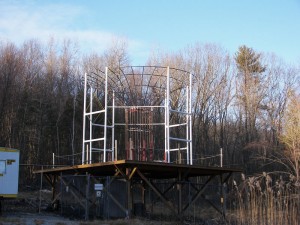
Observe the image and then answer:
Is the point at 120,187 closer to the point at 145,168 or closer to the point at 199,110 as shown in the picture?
the point at 145,168

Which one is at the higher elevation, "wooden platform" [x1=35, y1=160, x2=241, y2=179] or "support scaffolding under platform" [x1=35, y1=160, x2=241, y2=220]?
"wooden platform" [x1=35, y1=160, x2=241, y2=179]

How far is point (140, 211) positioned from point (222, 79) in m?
27.5

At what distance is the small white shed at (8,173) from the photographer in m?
19.1

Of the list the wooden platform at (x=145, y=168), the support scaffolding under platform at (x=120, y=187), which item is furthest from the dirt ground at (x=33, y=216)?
the wooden platform at (x=145, y=168)

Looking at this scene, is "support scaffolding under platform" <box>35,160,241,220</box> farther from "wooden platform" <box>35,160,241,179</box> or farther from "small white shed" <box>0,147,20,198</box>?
"small white shed" <box>0,147,20,198</box>

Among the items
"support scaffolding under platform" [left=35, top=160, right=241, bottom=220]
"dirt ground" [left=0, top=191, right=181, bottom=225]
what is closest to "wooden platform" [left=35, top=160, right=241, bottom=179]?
"support scaffolding under platform" [left=35, top=160, right=241, bottom=220]

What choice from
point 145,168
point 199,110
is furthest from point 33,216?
point 199,110

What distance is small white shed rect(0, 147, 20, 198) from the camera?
1912cm

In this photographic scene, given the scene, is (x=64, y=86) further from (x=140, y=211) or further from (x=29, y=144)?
(x=140, y=211)

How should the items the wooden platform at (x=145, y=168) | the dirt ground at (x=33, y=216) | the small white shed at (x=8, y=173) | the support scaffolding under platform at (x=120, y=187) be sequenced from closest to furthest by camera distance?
the dirt ground at (x=33, y=216) < the wooden platform at (x=145, y=168) < the support scaffolding under platform at (x=120, y=187) < the small white shed at (x=8, y=173)

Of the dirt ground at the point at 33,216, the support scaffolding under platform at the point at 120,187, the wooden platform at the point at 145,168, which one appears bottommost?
the dirt ground at the point at 33,216

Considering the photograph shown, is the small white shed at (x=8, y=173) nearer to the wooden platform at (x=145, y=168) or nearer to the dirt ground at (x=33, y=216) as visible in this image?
the dirt ground at (x=33, y=216)

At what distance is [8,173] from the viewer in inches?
763

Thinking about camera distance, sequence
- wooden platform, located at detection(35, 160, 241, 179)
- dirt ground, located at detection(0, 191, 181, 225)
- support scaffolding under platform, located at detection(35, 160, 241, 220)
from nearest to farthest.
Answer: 1. dirt ground, located at detection(0, 191, 181, 225)
2. wooden platform, located at detection(35, 160, 241, 179)
3. support scaffolding under platform, located at detection(35, 160, 241, 220)
